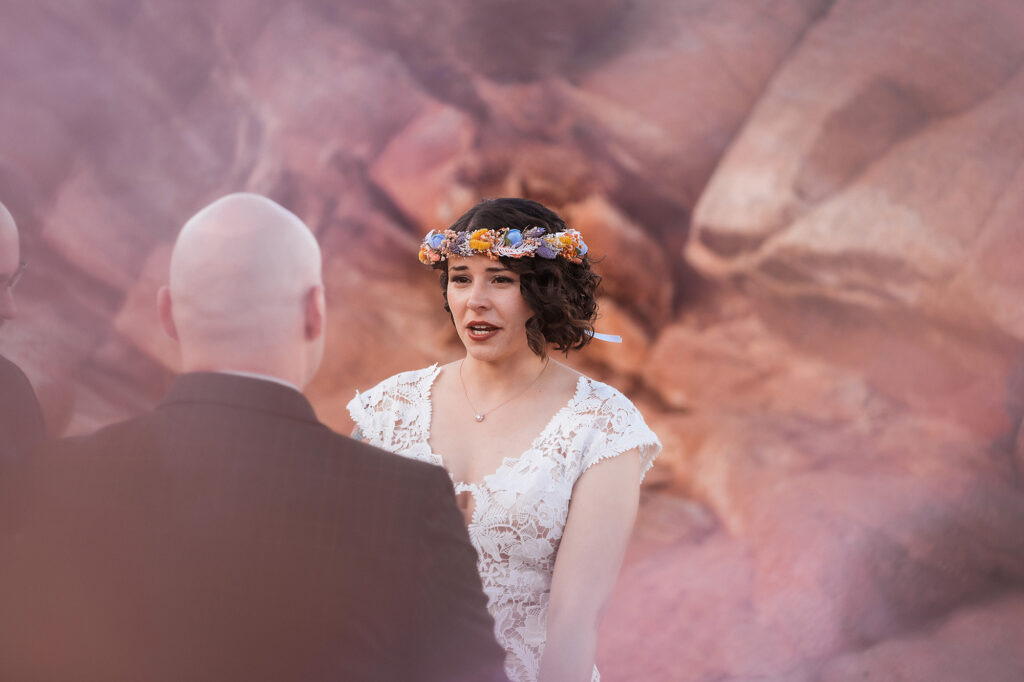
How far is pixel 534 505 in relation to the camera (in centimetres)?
167

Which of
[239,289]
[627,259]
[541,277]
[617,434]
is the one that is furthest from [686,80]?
[239,289]

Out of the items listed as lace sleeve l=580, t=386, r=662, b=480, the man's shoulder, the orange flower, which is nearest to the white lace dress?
lace sleeve l=580, t=386, r=662, b=480

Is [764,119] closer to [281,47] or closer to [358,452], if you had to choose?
[281,47]

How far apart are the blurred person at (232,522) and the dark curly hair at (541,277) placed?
713mm

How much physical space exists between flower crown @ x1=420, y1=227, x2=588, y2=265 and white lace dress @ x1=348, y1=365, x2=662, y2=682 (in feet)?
1.03

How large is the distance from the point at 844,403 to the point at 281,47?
9.64 ft

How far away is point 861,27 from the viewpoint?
3.57 meters

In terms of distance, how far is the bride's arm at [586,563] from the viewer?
1572 millimetres

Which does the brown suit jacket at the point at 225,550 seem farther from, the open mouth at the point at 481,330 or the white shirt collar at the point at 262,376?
the open mouth at the point at 481,330

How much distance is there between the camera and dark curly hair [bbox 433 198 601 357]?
1813mm

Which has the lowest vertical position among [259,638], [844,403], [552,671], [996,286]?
[844,403]

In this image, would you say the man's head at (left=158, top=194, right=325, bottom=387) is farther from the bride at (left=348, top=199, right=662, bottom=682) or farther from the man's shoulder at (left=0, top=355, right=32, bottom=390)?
the bride at (left=348, top=199, right=662, bottom=682)

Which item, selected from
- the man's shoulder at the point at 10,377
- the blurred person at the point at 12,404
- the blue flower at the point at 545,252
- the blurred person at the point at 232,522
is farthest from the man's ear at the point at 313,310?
the blue flower at the point at 545,252

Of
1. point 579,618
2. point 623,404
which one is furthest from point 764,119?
point 579,618
